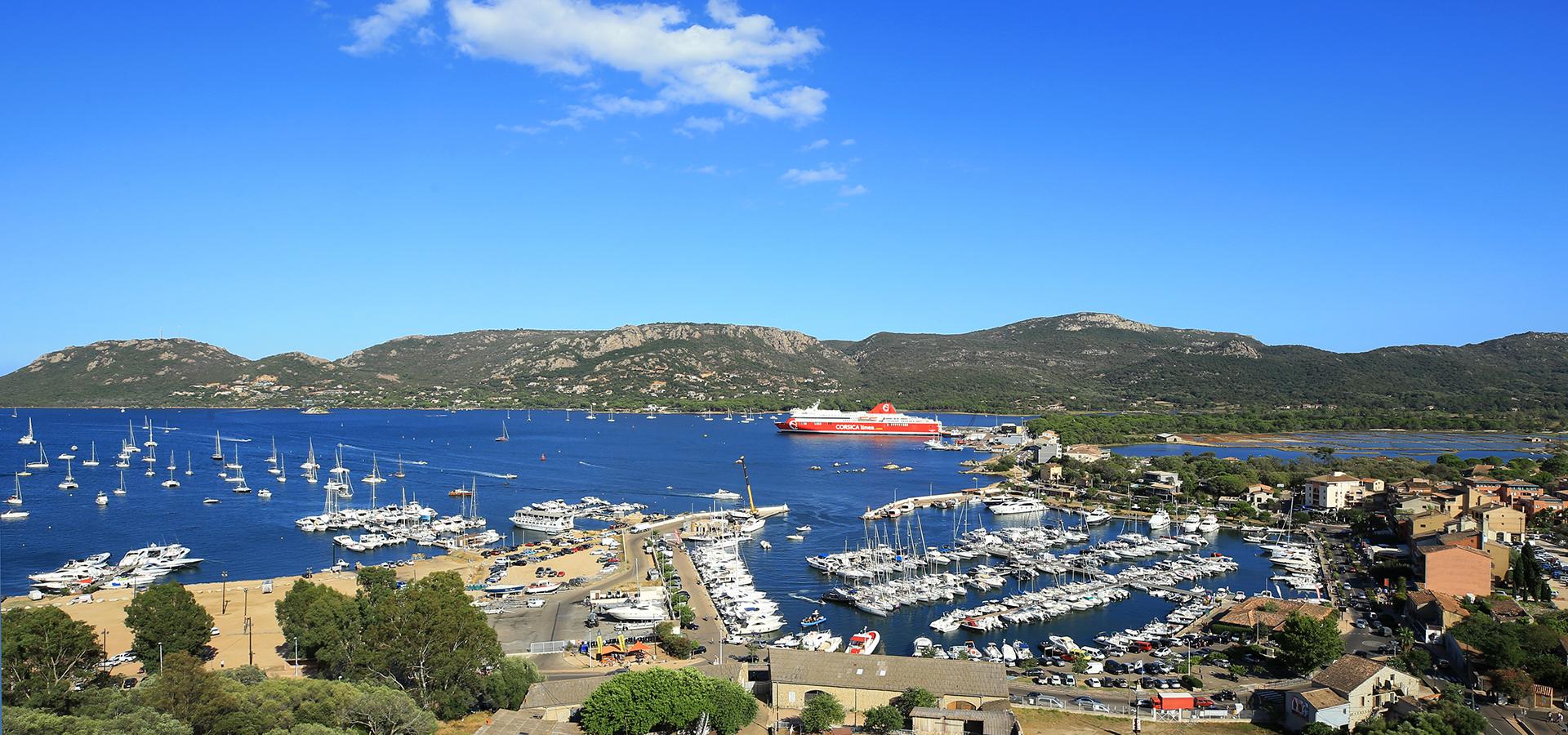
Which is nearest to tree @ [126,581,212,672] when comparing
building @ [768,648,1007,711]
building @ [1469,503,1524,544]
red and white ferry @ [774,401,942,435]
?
building @ [768,648,1007,711]

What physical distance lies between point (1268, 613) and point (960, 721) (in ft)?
37.5

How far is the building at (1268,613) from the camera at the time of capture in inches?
904

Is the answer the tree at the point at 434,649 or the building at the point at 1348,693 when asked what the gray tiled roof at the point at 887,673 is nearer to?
the building at the point at 1348,693

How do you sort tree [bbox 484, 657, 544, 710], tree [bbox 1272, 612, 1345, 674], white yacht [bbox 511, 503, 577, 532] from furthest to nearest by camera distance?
1. white yacht [bbox 511, 503, 577, 532]
2. tree [bbox 1272, 612, 1345, 674]
3. tree [bbox 484, 657, 544, 710]

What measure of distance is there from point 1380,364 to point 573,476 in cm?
13038

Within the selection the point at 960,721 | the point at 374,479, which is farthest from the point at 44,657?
the point at 374,479

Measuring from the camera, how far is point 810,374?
510 feet

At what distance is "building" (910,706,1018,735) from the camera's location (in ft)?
52.5

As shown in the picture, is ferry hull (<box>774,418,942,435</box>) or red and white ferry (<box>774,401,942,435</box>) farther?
red and white ferry (<box>774,401,942,435</box>)

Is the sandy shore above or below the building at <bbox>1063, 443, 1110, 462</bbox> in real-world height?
below

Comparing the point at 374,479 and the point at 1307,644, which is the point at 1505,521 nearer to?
the point at 1307,644

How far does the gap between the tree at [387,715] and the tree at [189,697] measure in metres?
1.79

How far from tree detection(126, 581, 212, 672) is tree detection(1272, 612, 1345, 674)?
910 inches

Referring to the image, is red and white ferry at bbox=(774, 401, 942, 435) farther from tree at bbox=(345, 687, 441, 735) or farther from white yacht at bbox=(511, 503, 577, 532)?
tree at bbox=(345, 687, 441, 735)
